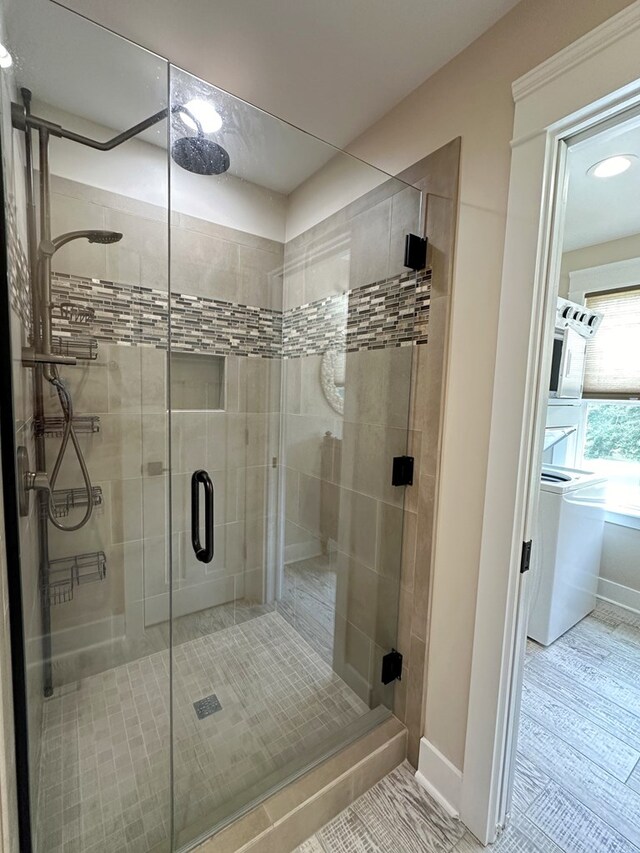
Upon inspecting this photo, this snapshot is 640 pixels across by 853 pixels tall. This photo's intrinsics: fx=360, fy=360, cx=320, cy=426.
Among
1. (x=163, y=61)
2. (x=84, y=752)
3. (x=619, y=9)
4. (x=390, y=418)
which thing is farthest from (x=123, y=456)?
(x=619, y=9)

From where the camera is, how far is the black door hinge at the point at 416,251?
135 cm

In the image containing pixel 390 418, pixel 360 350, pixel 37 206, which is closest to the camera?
pixel 37 206

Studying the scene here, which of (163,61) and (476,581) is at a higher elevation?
(163,61)

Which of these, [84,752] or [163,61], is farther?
[84,752]

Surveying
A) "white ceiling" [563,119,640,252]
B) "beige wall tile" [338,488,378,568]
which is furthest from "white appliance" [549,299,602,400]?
"beige wall tile" [338,488,378,568]

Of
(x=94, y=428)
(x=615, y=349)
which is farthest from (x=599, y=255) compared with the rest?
(x=94, y=428)

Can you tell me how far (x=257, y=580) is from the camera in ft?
6.74

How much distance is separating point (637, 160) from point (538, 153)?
4.10 ft

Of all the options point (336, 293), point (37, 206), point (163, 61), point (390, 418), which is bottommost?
point (390, 418)

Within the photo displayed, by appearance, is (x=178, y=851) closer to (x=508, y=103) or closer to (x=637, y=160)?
(x=508, y=103)

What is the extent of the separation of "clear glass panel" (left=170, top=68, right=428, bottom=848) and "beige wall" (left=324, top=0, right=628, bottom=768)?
0.69ft

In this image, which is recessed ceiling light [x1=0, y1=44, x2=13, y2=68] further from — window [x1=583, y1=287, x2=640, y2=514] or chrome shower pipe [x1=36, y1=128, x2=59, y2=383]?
window [x1=583, y1=287, x2=640, y2=514]

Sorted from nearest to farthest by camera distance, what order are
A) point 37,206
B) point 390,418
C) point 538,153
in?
point 538,153
point 37,206
point 390,418

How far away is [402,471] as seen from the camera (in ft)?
4.83
